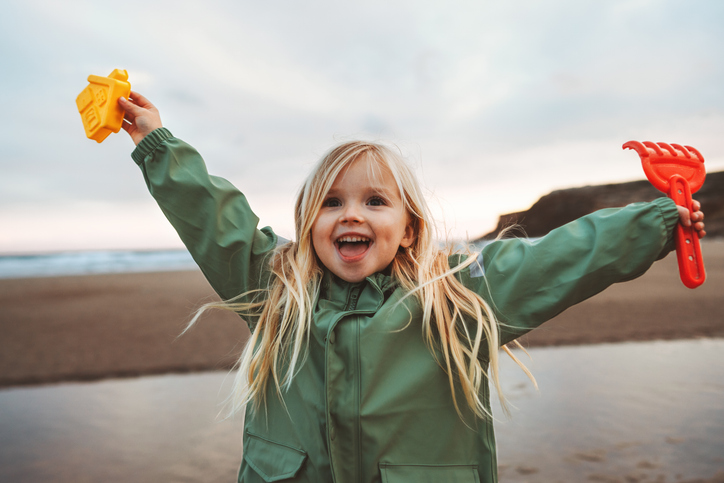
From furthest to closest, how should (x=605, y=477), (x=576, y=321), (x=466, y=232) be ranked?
(x=576, y=321), (x=605, y=477), (x=466, y=232)

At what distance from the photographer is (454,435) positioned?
1545 mm

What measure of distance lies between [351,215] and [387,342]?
0.48 m

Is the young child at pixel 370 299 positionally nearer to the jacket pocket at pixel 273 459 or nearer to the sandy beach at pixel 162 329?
the jacket pocket at pixel 273 459

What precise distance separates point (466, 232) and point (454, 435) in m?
0.79

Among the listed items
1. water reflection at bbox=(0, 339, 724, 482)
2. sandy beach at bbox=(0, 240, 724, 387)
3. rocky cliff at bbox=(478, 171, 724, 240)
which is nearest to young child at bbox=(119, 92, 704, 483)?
water reflection at bbox=(0, 339, 724, 482)

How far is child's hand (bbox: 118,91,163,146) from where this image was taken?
69.3 inches

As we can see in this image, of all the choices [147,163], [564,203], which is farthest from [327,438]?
[564,203]

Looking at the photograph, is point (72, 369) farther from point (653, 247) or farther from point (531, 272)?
point (653, 247)

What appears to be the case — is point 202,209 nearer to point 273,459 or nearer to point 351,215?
point 351,215

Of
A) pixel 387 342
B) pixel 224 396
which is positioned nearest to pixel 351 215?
pixel 387 342

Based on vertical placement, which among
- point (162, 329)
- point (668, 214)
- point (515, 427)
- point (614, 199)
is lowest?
point (515, 427)

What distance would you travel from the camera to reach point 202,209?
1.68 m

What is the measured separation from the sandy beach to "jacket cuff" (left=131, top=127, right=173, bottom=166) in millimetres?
1616

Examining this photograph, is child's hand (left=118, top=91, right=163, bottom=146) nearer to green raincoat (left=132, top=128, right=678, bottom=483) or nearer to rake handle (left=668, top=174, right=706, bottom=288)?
green raincoat (left=132, top=128, right=678, bottom=483)
